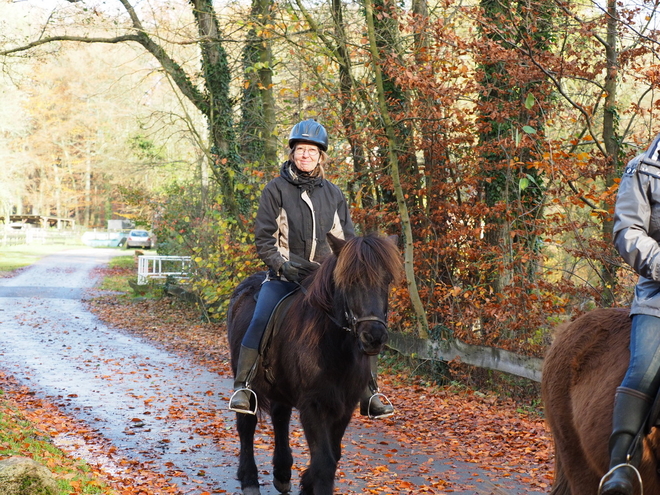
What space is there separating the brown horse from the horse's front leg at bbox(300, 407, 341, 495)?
5.30 feet

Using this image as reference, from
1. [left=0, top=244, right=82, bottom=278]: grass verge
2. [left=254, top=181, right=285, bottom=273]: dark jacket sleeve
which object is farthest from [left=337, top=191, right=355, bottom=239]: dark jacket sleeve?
[left=0, top=244, right=82, bottom=278]: grass verge

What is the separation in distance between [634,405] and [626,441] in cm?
17

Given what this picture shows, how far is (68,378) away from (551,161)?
807 cm

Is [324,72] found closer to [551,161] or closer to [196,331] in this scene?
[551,161]

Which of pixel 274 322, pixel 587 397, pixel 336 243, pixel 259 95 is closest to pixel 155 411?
pixel 274 322

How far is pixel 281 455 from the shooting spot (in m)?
6.32

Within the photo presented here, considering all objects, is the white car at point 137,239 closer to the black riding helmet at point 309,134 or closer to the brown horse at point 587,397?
the black riding helmet at point 309,134

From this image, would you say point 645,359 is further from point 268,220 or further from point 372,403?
point 268,220

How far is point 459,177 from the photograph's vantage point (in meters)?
12.1

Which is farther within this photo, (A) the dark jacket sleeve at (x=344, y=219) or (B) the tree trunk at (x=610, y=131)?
(B) the tree trunk at (x=610, y=131)

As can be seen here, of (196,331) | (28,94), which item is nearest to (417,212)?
(196,331)

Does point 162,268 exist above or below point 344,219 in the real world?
below

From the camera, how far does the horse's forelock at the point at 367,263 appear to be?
5.04m

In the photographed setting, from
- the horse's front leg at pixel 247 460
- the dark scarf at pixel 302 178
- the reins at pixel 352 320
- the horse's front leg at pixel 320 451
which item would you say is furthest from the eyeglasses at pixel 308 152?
the horse's front leg at pixel 247 460
